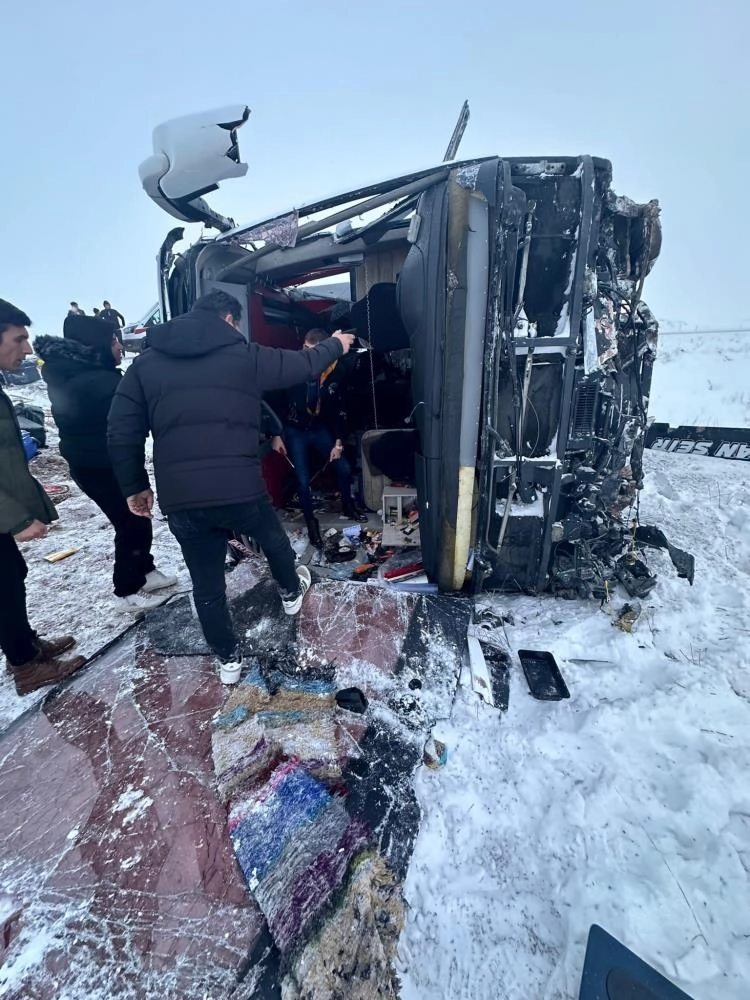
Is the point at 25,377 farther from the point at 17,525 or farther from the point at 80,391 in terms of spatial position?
the point at 17,525

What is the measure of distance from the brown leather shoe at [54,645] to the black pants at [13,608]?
9 cm

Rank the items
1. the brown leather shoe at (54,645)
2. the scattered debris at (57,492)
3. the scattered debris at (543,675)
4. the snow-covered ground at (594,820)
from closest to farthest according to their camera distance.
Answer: the snow-covered ground at (594,820) < the scattered debris at (543,675) < the brown leather shoe at (54,645) < the scattered debris at (57,492)

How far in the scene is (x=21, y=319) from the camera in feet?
7.32

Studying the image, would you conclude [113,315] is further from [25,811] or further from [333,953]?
[333,953]

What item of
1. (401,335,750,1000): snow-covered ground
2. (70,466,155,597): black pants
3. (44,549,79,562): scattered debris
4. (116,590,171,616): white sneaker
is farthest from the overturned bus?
(44,549,79,562): scattered debris

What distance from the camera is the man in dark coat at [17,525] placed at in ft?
7.02

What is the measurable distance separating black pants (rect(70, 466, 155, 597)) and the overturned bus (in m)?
2.07

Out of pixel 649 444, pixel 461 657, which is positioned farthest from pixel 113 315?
pixel 649 444

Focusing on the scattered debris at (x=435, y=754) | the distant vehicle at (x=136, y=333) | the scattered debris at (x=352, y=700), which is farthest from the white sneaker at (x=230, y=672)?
the distant vehicle at (x=136, y=333)

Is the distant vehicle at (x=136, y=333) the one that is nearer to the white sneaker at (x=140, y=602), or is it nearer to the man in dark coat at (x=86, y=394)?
the man in dark coat at (x=86, y=394)

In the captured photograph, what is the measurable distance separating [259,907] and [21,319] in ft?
10.1

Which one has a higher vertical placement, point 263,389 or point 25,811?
point 263,389

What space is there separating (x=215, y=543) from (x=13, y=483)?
3.74 feet

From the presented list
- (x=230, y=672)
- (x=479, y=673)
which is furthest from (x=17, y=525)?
(x=479, y=673)
